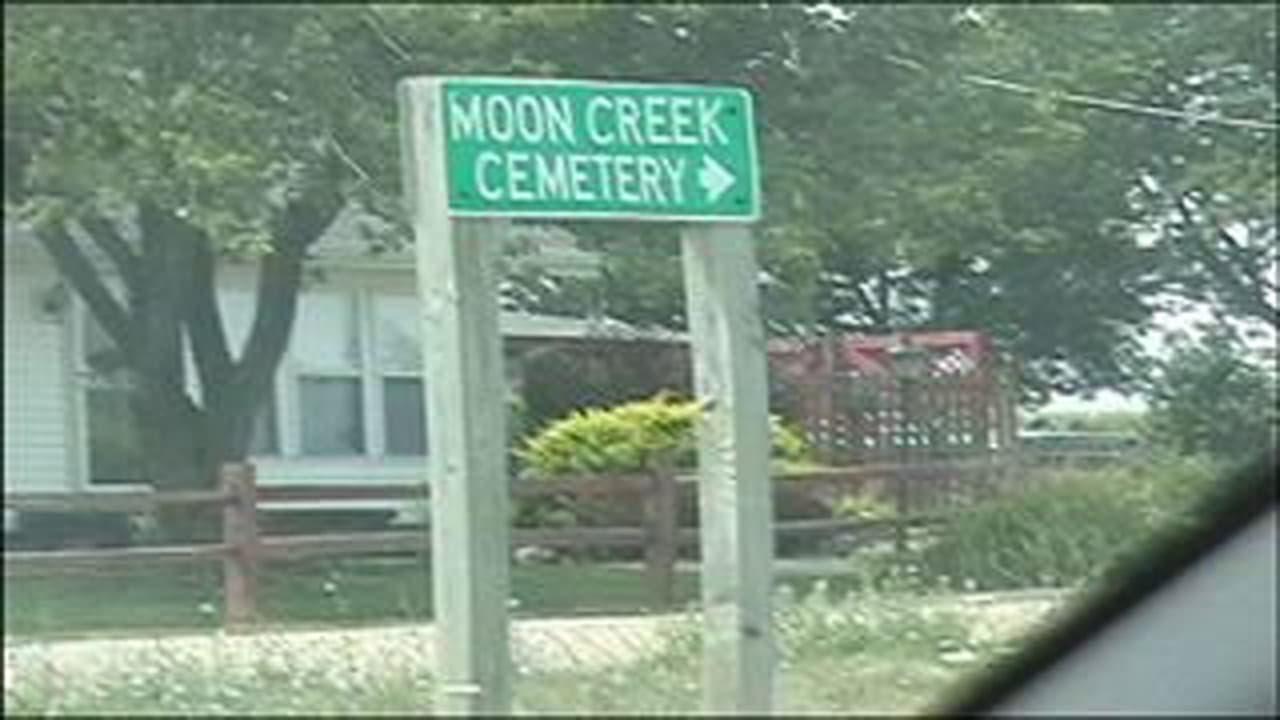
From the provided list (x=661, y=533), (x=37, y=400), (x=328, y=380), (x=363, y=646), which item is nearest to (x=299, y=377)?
(x=328, y=380)

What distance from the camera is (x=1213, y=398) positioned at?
1165 centimetres

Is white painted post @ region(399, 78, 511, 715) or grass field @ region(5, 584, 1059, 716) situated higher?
white painted post @ region(399, 78, 511, 715)

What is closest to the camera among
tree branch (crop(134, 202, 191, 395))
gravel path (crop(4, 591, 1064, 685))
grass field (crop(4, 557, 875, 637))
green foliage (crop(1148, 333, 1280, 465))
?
gravel path (crop(4, 591, 1064, 685))

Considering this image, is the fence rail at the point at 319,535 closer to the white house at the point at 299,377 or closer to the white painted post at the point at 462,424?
the white house at the point at 299,377

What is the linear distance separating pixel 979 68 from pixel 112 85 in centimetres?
306

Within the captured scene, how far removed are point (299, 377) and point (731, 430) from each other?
179 inches

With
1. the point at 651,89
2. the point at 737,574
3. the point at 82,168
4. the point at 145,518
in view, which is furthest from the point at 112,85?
the point at 737,574

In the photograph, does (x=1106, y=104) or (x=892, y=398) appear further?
(x=892, y=398)

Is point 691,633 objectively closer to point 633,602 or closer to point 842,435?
point 633,602

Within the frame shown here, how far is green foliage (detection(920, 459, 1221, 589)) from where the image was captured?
10250 mm

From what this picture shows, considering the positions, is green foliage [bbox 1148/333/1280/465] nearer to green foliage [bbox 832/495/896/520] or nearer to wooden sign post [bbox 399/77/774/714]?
green foliage [bbox 832/495/896/520]

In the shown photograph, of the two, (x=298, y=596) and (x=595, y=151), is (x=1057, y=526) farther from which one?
(x=595, y=151)

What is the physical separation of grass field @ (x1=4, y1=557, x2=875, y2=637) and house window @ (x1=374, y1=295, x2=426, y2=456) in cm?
76

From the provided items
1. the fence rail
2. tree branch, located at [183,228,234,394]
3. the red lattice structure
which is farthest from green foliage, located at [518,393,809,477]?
tree branch, located at [183,228,234,394]
